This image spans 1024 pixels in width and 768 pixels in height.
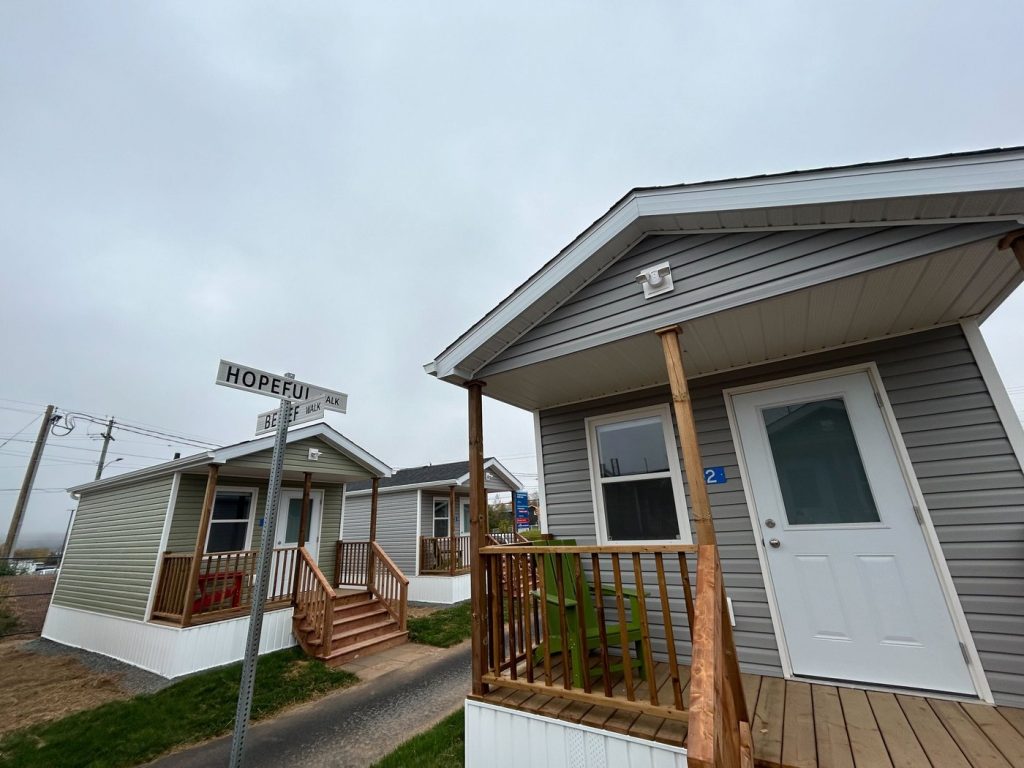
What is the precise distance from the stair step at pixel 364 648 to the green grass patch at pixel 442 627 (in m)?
0.32

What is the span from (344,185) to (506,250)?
5.84 metres

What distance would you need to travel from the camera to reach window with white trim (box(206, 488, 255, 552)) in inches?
288

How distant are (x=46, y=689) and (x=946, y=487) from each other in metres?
10.5

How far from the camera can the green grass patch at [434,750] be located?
309 centimetres

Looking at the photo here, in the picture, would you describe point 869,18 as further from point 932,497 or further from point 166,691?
point 166,691

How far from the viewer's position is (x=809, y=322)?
2.61 metres

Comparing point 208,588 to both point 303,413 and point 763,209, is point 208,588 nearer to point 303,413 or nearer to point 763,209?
point 303,413

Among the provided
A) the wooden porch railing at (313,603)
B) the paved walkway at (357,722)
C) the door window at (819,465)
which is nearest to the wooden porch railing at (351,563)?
the wooden porch railing at (313,603)

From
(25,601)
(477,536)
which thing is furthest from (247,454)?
(25,601)

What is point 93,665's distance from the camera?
6.43 metres

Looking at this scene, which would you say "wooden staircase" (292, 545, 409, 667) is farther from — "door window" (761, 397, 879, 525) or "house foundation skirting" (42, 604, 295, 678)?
"door window" (761, 397, 879, 525)

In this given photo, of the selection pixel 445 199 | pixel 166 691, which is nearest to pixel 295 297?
pixel 445 199

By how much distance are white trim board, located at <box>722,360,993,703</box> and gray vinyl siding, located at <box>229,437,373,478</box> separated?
7.32 metres

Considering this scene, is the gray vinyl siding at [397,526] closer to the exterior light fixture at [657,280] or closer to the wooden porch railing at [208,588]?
the wooden porch railing at [208,588]
